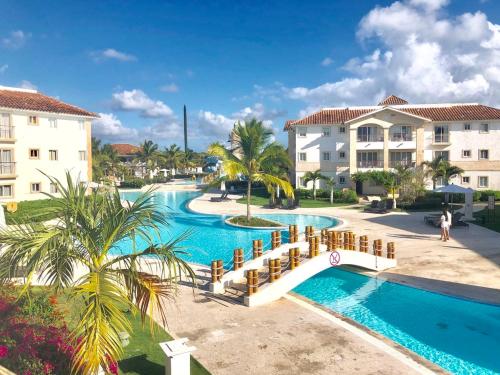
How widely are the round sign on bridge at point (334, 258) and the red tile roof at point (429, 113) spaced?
115 ft

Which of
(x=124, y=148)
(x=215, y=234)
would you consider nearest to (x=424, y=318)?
(x=215, y=234)

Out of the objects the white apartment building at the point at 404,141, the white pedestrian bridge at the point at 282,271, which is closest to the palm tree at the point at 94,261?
the white pedestrian bridge at the point at 282,271

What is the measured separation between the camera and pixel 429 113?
1869 inches

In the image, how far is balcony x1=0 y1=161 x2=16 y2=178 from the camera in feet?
113

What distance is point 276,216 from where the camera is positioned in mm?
32719

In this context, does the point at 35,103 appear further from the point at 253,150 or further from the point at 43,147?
the point at 253,150

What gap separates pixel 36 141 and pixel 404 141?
131 feet

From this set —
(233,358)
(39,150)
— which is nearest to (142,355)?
(233,358)

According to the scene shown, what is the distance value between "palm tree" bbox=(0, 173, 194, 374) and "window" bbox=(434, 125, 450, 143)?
153 ft

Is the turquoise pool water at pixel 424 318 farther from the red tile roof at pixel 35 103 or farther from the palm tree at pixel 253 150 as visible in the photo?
the red tile roof at pixel 35 103

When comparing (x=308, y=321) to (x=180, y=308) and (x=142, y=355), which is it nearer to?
(x=180, y=308)

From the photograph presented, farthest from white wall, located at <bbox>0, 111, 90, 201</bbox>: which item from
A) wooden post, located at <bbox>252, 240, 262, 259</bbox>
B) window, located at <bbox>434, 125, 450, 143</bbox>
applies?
window, located at <bbox>434, 125, 450, 143</bbox>

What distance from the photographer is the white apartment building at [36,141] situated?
34781 millimetres

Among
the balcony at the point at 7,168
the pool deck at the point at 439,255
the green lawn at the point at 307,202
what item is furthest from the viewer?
the green lawn at the point at 307,202
